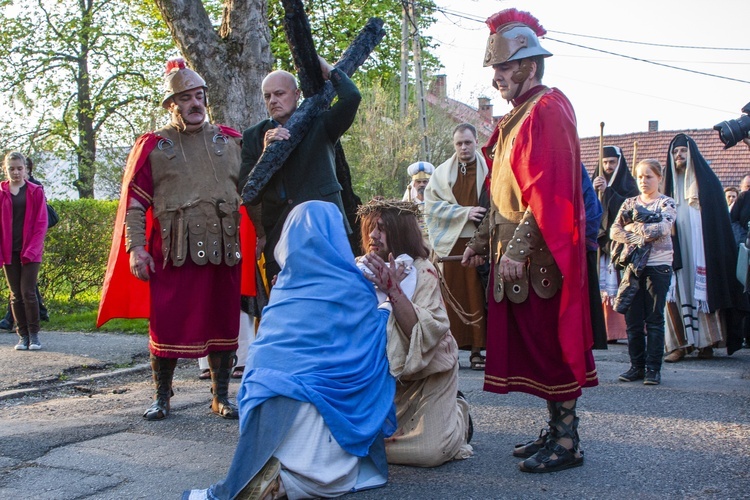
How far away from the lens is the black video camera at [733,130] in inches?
240

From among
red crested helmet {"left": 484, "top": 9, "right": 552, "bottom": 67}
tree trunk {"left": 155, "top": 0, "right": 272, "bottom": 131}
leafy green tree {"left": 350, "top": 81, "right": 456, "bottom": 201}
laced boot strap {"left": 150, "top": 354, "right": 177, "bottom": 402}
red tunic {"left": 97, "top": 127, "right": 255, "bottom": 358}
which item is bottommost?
laced boot strap {"left": 150, "top": 354, "right": 177, "bottom": 402}

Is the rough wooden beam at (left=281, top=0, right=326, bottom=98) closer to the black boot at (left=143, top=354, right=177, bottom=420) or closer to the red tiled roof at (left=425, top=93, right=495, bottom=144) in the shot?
the black boot at (left=143, top=354, right=177, bottom=420)

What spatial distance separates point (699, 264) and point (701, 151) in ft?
96.9

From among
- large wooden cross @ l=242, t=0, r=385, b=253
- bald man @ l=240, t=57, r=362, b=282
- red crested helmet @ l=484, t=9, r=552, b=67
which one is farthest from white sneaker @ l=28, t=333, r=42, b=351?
red crested helmet @ l=484, t=9, r=552, b=67

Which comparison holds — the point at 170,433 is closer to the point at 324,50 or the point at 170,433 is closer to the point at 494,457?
the point at 494,457

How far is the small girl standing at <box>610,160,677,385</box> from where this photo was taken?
7156 millimetres

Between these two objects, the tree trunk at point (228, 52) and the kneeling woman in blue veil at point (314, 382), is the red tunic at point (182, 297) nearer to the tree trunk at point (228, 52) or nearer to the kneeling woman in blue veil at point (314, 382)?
the kneeling woman in blue veil at point (314, 382)

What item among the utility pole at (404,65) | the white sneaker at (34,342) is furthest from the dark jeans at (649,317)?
the utility pole at (404,65)

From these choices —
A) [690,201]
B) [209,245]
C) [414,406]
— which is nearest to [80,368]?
[209,245]

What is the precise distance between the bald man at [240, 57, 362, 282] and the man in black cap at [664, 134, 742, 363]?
5.27m

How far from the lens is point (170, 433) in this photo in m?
5.23

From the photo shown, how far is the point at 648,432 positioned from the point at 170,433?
9.63ft

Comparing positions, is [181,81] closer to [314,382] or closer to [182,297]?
[182,297]

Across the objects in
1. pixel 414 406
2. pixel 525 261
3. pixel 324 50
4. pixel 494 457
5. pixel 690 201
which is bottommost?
pixel 494 457
